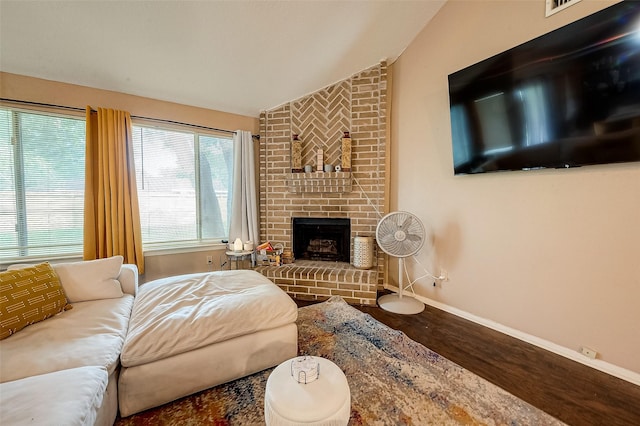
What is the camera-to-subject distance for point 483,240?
221 centimetres

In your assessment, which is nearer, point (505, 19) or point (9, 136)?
point (505, 19)

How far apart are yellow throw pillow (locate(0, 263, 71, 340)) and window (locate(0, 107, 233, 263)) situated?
4.17ft

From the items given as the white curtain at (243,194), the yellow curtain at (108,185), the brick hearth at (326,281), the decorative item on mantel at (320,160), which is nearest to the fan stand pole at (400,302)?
the brick hearth at (326,281)

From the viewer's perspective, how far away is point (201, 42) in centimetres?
220

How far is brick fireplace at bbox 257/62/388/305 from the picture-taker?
9.18 ft

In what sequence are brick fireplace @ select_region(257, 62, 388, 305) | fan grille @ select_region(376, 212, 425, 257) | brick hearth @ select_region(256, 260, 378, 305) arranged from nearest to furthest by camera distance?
fan grille @ select_region(376, 212, 425, 257), brick hearth @ select_region(256, 260, 378, 305), brick fireplace @ select_region(257, 62, 388, 305)

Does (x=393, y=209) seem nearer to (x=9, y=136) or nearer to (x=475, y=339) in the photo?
(x=475, y=339)

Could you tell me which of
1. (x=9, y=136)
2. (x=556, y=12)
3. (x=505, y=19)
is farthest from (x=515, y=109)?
(x=9, y=136)

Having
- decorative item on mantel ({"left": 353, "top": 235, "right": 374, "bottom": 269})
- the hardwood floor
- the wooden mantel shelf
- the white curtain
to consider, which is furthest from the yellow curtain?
the hardwood floor

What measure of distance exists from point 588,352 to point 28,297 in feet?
11.8

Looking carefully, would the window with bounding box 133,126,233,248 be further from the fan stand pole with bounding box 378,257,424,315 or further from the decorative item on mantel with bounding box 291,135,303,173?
the fan stand pole with bounding box 378,257,424,315

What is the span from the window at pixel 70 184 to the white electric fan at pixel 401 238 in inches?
95.3

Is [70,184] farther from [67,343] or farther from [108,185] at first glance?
[67,343]

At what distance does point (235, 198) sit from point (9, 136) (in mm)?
2136
